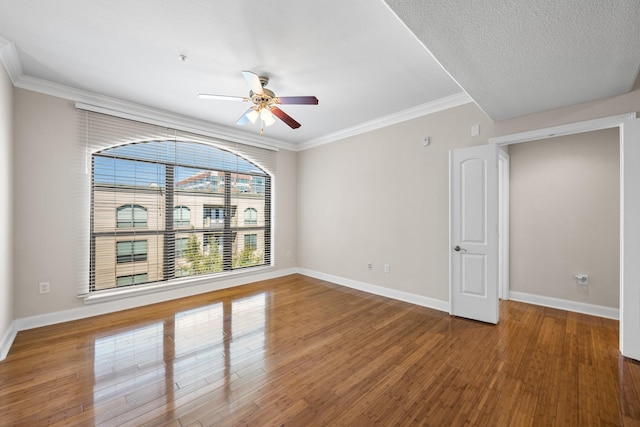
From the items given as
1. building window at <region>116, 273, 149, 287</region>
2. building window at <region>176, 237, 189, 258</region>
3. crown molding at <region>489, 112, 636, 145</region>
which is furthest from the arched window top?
crown molding at <region>489, 112, 636, 145</region>

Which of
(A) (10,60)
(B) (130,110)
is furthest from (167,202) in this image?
(A) (10,60)

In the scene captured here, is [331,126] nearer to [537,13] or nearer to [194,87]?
[194,87]

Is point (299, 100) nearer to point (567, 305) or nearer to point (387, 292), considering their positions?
point (387, 292)

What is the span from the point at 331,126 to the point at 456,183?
231 centimetres

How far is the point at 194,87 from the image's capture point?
3.22m

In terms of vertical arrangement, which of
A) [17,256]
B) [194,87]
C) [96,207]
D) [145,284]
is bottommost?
[145,284]

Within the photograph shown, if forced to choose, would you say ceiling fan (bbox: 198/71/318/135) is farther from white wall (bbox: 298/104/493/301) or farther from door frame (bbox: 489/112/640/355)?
door frame (bbox: 489/112/640/355)

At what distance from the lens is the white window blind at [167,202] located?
11.8 feet

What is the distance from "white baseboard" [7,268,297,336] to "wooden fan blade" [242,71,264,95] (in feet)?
10.7

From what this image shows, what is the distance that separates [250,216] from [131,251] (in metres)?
2.03

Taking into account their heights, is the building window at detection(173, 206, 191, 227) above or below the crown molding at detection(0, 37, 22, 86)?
below

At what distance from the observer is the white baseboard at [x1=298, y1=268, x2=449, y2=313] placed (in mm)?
3711

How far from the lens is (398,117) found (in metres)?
4.12

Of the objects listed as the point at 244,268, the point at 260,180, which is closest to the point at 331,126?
the point at 260,180
